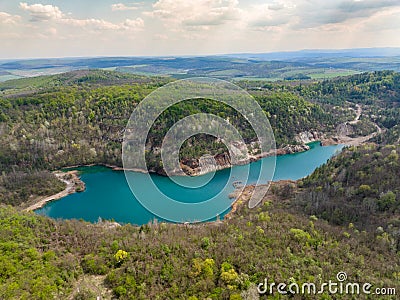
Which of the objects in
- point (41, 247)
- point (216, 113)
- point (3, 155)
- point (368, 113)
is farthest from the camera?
point (368, 113)

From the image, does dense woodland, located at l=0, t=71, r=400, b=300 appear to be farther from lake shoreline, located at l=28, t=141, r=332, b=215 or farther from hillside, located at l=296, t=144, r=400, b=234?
lake shoreline, located at l=28, t=141, r=332, b=215

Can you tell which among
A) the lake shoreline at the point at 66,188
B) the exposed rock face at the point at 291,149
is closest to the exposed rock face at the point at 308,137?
the exposed rock face at the point at 291,149

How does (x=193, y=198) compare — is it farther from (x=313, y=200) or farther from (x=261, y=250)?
(x=261, y=250)

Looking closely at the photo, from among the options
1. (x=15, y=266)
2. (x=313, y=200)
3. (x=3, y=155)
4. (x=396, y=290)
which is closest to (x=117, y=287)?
(x=15, y=266)
